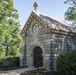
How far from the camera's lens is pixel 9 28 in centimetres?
2984

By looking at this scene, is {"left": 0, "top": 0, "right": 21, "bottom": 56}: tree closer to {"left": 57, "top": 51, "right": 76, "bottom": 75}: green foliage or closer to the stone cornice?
the stone cornice

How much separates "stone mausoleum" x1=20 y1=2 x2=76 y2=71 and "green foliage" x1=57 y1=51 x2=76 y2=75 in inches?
69.6

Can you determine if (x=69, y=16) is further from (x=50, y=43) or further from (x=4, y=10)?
(x=4, y=10)

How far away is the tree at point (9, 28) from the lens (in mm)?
25828

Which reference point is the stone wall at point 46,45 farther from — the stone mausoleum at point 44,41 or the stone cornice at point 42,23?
the stone cornice at point 42,23

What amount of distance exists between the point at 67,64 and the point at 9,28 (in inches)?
650

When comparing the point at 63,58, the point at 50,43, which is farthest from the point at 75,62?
the point at 50,43

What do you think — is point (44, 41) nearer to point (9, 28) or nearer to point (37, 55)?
point (37, 55)

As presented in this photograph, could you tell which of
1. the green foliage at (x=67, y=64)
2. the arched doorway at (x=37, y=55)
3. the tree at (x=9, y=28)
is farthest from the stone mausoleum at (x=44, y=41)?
the tree at (x=9, y=28)

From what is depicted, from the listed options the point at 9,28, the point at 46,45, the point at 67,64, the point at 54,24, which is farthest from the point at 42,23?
the point at 9,28

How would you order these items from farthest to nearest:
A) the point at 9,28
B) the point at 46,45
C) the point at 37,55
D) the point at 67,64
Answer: the point at 9,28 → the point at 37,55 → the point at 46,45 → the point at 67,64

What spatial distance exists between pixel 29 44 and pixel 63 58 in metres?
Result: 5.79

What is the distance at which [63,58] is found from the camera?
52.7 ft

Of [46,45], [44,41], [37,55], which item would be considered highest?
[44,41]
